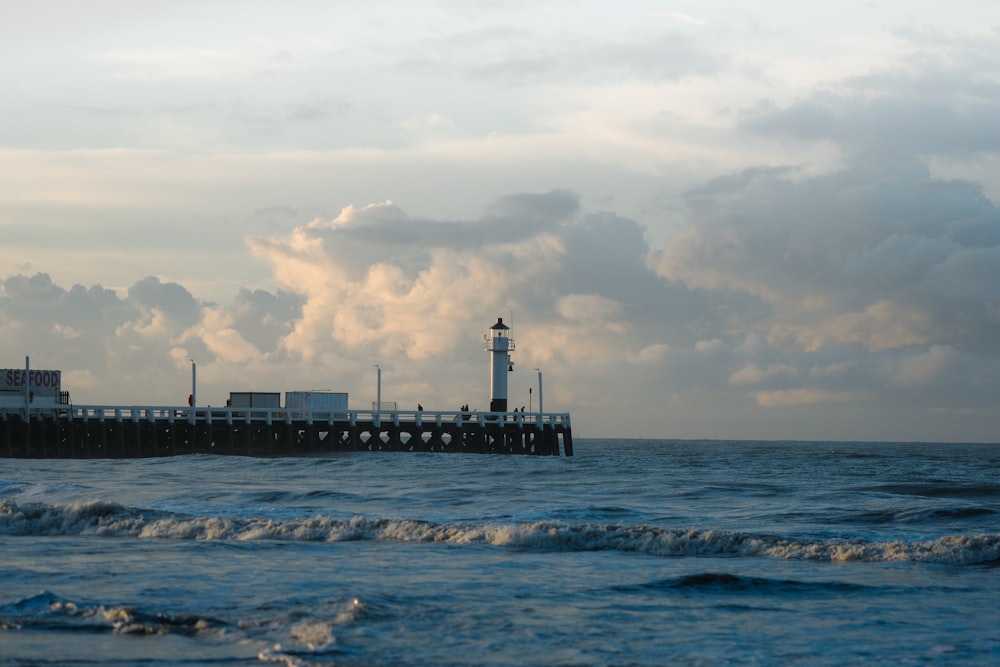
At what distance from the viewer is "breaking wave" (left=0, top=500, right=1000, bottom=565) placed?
57.5 feet

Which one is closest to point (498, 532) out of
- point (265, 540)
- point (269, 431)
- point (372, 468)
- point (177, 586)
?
point (265, 540)

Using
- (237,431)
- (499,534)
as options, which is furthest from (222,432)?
(499,534)

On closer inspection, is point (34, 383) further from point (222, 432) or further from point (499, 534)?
point (499, 534)

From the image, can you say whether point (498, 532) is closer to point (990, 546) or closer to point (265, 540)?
point (265, 540)

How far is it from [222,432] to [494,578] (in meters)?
41.6

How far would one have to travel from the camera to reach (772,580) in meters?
14.9

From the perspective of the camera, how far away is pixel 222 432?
178 ft

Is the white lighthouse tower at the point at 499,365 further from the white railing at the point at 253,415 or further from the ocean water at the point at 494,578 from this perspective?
the ocean water at the point at 494,578

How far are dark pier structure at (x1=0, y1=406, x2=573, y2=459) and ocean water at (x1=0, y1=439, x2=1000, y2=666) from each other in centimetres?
2518

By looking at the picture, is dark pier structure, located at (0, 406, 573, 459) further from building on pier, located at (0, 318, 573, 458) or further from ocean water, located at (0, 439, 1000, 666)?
ocean water, located at (0, 439, 1000, 666)

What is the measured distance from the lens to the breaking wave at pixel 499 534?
17531mm

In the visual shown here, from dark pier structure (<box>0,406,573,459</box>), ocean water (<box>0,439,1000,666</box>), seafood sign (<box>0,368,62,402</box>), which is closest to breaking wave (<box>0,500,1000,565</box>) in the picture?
ocean water (<box>0,439,1000,666</box>)

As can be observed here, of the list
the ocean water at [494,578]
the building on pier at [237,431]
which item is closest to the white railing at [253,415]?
the building on pier at [237,431]

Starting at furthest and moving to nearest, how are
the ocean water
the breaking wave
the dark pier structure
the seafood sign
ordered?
the seafood sign → the dark pier structure → the breaking wave → the ocean water
